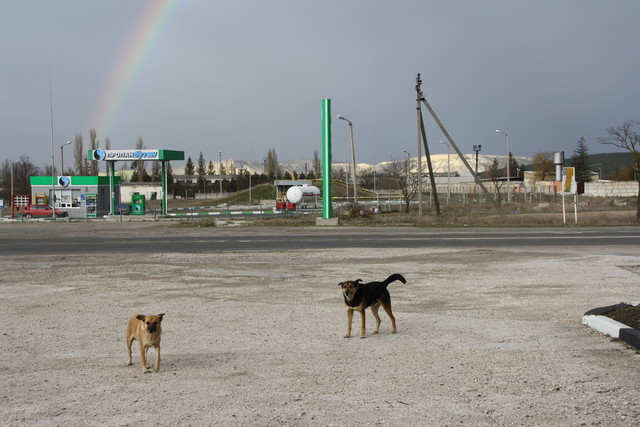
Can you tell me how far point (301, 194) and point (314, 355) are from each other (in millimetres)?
66861

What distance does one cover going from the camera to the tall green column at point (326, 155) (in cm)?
4588

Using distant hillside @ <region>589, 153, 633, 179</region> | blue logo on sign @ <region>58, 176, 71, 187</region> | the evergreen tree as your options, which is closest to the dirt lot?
blue logo on sign @ <region>58, 176, 71, 187</region>

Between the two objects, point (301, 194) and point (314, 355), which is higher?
point (301, 194)

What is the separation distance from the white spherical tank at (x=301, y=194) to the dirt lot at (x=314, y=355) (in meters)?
58.3

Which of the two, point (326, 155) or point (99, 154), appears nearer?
point (326, 155)

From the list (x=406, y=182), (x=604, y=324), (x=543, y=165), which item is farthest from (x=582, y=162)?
(x=604, y=324)

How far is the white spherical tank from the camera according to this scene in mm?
74850

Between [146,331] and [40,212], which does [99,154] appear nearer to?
[40,212]

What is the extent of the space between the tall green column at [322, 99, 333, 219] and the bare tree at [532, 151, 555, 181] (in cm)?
10559

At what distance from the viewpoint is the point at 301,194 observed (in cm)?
7494

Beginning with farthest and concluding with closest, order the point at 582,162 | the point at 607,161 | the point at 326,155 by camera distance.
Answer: the point at 607,161
the point at 582,162
the point at 326,155

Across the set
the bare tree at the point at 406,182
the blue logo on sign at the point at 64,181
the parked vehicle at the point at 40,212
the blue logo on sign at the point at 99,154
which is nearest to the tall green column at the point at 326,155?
the bare tree at the point at 406,182

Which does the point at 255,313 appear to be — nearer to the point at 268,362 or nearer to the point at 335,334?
the point at 335,334

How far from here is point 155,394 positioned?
6.55 m
